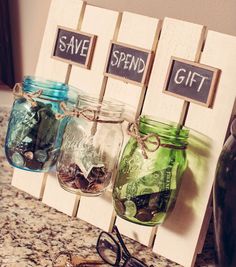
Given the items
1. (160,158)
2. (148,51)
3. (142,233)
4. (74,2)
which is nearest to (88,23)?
(74,2)

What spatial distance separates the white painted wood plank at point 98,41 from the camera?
1.05m

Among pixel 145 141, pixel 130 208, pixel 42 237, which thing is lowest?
pixel 42 237

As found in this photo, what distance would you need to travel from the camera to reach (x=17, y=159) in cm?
105

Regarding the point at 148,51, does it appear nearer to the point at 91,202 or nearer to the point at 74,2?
the point at 74,2

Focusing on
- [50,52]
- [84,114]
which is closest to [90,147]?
[84,114]

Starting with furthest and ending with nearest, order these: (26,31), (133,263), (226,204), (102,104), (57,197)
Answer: (26,31) < (57,197) < (102,104) < (133,263) < (226,204)

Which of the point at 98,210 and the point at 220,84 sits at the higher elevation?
the point at 220,84

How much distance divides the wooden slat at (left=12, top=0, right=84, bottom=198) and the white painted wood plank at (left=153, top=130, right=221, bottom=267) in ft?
1.10

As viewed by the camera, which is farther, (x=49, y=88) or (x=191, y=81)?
(x=49, y=88)

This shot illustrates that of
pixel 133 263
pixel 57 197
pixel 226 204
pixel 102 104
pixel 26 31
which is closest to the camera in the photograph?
pixel 226 204

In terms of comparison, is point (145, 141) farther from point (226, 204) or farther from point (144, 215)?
point (226, 204)

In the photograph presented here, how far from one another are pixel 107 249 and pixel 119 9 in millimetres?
555

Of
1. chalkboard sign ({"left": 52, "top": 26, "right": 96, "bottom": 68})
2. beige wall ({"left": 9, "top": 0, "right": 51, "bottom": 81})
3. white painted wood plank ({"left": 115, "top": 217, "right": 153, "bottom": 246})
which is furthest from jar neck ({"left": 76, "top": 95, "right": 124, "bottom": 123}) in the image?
beige wall ({"left": 9, "top": 0, "right": 51, "bottom": 81})

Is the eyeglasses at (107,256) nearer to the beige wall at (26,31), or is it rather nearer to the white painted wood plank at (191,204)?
the white painted wood plank at (191,204)
